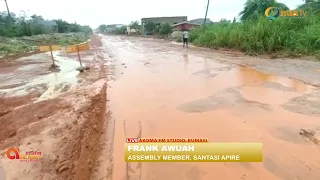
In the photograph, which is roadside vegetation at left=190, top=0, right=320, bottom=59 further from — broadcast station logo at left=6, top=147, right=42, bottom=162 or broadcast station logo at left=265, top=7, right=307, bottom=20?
broadcast station logo at left=6, top=147, right=42, bottom=162

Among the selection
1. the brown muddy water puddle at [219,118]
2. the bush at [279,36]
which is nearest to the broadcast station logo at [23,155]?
the brown muddy water puddle at [219,118]

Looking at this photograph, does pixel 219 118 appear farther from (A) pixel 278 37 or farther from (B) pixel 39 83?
(A) pixel 278 37

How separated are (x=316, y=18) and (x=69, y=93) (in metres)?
13.1

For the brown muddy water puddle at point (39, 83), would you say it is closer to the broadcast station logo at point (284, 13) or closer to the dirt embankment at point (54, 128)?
the dirt embankment at point (54, 128)

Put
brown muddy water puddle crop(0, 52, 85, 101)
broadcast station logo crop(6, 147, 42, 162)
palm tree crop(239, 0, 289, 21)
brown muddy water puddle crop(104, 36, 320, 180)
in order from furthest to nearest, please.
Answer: palm tree crop(239, 0, 289, 21) → brown muddy water puddle crop(0, 52, 85, 101) → broadcast station logo crop(6, 147, 42, 162) → brown muddy water puddle crop(104, 36, 320, 180)

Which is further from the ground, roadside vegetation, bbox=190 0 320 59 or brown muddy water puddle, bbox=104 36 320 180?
roadside vegetation, bbox=190 0 320 59

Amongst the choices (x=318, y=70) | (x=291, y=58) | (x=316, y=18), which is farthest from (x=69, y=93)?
(x=316, y=18)

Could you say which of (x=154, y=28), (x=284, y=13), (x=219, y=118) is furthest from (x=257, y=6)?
(x=154, y=28)

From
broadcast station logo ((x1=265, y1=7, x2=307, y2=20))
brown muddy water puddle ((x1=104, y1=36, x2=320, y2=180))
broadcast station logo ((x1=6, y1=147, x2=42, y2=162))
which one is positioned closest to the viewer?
brown muddy water puddle ((x1=104, y1=36, x2=320, y2=180))

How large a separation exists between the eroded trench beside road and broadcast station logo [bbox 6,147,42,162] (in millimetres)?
93

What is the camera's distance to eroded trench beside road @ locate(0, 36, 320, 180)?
7.67 ft

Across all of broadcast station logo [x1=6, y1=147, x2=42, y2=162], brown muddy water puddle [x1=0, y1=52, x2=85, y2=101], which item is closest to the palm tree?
Answer: brown muddy water puddle [x1=0, y1=52, x2=85, y2=101]

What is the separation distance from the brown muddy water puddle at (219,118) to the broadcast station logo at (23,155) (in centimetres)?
100

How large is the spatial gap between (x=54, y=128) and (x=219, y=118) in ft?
9.19
